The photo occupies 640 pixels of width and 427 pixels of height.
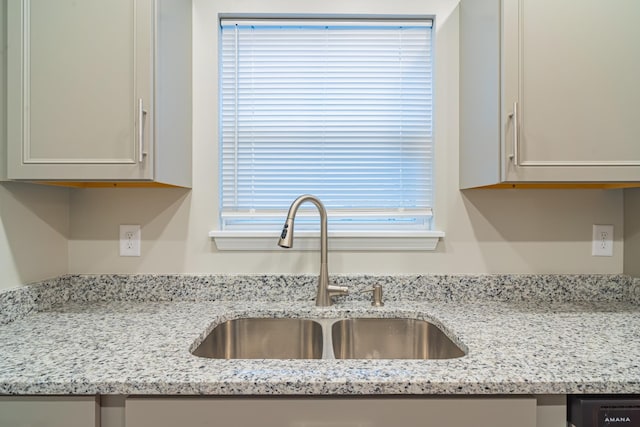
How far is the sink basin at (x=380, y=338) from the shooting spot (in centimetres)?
126

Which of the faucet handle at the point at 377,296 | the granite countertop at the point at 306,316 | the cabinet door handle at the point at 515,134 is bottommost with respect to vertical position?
the granite countertop at the point at 306,316

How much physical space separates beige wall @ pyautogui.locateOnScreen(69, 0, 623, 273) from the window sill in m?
0.03

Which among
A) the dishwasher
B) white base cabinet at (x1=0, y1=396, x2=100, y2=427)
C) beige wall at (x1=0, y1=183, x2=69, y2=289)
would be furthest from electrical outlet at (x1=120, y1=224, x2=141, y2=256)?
the dishwasher

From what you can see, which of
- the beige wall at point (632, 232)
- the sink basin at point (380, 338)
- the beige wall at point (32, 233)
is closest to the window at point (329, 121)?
the sink basin at point (380, 338)

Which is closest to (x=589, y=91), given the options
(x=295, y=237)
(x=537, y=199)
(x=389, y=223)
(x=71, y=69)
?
(x=537, y=199)

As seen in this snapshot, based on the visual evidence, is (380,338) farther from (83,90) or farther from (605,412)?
(83,90)

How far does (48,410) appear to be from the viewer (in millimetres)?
764

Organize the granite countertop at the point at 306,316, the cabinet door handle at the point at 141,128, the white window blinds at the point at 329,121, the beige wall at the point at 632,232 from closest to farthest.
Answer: the granite countertop at the point at 306,316
the cabinet door handle at the point at 141,128
the beige wall at the point at 632,232
the white window blinds at the point at 329,121

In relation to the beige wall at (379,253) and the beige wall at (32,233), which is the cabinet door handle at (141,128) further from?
the beige wall at (32,233)

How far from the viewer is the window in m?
1.49

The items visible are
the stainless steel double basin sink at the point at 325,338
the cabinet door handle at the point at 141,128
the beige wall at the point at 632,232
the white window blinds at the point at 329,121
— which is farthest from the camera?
the white window blinds at the point at 329,121

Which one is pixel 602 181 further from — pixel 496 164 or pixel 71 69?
pixel 71 69

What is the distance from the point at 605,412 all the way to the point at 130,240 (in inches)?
63.0

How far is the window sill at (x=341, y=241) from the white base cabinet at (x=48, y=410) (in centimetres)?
73
